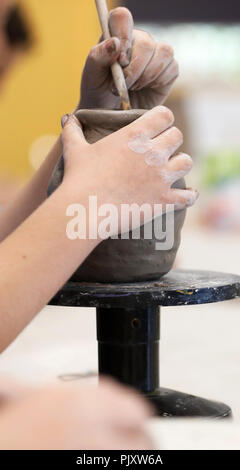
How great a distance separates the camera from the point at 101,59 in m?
0.90

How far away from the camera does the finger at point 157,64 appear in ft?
3.16

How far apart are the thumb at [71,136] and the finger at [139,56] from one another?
154 millimetres

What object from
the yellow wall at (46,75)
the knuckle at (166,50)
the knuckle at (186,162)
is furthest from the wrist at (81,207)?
the yellow wall at (46,75)

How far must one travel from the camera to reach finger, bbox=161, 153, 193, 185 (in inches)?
30.1

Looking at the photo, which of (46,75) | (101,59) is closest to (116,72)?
(101,59)

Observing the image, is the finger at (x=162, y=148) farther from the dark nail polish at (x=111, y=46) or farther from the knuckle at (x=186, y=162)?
the dark nail polish at (x=111, y=46)

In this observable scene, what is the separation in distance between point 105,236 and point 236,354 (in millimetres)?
549

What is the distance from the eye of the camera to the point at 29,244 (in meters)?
0.71

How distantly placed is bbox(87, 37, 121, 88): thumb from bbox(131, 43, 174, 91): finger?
0.06m

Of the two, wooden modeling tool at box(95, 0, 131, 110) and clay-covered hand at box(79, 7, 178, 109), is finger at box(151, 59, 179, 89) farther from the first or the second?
wooden modeling tool at box(95, 0, 131, 110)

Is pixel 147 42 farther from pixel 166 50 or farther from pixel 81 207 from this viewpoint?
pixel 81 207

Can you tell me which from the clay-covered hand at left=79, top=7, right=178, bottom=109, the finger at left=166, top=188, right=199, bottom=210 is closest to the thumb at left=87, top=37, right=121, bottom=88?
the clay-covered hand at left=79, top=7, right=178, bottom=109
